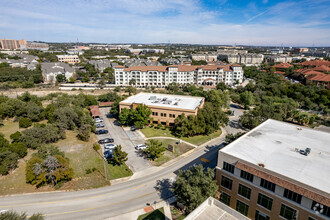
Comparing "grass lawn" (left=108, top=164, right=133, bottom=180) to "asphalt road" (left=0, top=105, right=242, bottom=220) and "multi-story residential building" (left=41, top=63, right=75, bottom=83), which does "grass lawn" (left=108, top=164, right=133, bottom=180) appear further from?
"multi-story residential building" (left=41, top=63, right=75, bottom=83)

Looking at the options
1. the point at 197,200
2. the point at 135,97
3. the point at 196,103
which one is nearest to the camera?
the point at 197,200

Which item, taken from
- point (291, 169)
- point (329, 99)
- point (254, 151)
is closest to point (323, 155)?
point (291, 169)

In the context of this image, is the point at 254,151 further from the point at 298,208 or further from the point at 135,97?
the point at 135,97

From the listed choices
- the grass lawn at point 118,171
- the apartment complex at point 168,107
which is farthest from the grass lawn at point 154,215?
the apartment complex at point 168,107

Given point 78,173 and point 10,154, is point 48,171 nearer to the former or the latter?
point 78,173

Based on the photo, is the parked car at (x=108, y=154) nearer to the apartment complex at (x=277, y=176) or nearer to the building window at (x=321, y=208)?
the apartment complex at (x=277, y=176)

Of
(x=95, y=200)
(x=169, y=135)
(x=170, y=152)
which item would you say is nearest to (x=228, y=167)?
(x=170, y=152)
